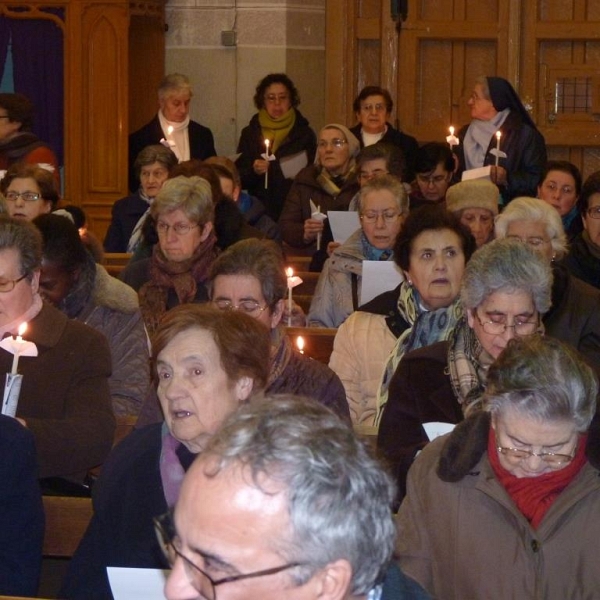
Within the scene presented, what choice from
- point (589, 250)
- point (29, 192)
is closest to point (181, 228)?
point (29, 192)

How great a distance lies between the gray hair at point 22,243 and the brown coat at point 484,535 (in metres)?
1.65

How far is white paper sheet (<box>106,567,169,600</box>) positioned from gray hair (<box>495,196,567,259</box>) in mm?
3138

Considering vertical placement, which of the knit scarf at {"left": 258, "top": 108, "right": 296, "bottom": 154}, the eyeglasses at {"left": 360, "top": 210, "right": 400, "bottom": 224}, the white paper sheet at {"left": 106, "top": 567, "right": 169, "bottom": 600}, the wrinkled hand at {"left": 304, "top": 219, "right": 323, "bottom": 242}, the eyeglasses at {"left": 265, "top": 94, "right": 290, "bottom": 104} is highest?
the eyeglasses at {"left": 265, "top": 94, "right": 290, "bottom": 104}

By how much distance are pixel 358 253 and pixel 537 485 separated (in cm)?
320

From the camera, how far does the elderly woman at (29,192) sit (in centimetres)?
691

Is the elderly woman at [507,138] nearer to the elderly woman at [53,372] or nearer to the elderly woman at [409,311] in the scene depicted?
the elderly woman at [409,311]

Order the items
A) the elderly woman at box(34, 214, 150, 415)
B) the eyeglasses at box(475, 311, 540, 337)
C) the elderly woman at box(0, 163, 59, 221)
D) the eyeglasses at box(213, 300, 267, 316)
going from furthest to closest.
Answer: the elderly woman at box(0, 163, 59, 221) < the elderly woman at box(34, 214, 150, 415) < the eyeglasses at box(213, 300, 267, 316) < the eyeglasses at box(475, 311, 540, 337)

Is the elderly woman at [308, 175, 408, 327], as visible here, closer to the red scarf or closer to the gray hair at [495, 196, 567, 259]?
the gray hair at [495, 196, 567, 259]

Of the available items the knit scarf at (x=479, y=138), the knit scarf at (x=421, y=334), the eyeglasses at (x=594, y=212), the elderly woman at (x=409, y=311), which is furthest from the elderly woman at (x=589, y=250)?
the knit scarf at (x=479, y=138)

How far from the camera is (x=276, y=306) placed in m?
4.57

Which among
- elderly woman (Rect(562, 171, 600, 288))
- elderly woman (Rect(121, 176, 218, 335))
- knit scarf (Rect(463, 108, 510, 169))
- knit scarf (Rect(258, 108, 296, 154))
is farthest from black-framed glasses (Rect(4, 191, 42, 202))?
knit scarf (Rect(463, 108, 510, 169))

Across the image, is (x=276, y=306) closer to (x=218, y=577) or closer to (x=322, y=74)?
(x=218, y=577)

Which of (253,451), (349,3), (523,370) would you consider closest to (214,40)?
(349,3)

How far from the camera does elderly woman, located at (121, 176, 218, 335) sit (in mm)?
5902
